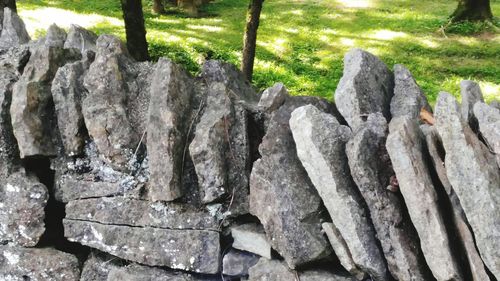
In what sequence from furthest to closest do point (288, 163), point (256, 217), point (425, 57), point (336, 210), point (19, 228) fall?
point (425, 57), point (19, 228), point (256, 217), point (288, 163), point (336, 210)

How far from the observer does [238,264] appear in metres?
5.43

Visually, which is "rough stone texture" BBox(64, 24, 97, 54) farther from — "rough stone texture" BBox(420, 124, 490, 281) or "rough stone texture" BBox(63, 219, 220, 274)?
"rough stone texture" BBox(420, 124, 490, 281)

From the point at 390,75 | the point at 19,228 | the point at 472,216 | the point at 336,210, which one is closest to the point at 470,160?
the point at 472,216

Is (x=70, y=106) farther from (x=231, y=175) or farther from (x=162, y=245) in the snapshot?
(x=231, y=175)

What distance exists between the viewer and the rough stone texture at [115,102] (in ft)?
18.7

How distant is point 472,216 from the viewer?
160 inches

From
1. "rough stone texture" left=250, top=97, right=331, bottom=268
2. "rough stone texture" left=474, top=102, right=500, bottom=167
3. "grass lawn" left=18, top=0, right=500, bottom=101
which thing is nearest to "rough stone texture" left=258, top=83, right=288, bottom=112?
"rough stone texture" left=250, top=97, right=331, bottom=268

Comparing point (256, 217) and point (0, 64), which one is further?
point (0, 64)

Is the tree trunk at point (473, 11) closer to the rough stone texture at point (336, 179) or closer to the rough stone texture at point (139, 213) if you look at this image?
the rough stone texture at point (336, 179)

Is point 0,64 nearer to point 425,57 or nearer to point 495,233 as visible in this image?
point 495,233

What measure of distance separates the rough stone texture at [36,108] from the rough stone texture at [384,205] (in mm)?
3538

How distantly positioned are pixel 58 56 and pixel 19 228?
2153mm

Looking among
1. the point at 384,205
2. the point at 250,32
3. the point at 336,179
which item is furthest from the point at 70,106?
the point at 250,32

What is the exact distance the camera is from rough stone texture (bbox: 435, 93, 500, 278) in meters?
3.98
